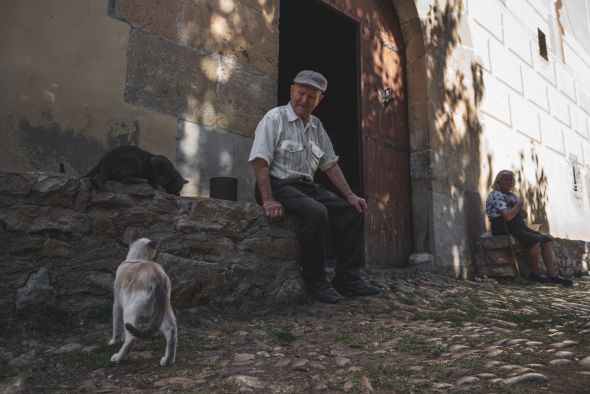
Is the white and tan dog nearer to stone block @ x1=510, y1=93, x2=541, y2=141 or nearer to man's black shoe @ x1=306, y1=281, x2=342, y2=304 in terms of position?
man's black shoe @ x1=306, y1=281, x2=342, y2=304

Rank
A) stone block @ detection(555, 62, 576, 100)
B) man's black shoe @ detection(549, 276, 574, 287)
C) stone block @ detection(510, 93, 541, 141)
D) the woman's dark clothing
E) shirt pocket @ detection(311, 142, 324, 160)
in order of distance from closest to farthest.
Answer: shirt pocket @ detection(311, 142, 324, 160)
man's black shoe @ detection(549, 276, 574, 287)
the woman's dark clothing
stone block @ detection(510, 93, 541, 141)
stone block @ detection(555, 62, 576, 100)

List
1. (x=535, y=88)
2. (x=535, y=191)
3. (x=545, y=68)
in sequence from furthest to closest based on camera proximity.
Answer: (x=545, y=68) → (x=535, y=88) → (x=535, y=191)

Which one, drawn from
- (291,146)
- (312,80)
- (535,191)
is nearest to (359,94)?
(312,80)

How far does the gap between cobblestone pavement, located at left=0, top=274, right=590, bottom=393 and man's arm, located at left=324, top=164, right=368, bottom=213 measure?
0.80 metres

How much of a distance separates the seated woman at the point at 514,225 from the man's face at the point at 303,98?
11.8 ft

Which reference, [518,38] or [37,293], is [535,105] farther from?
[37,293]

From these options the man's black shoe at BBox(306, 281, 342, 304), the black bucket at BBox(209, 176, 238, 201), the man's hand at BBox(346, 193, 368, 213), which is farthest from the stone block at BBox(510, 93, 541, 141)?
the black bucket at BBox(209, 176, 238, 201)

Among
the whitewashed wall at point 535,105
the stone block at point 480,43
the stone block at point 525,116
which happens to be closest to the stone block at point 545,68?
the whitewashed wall at point 535,105

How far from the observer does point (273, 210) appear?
3350 millimetres

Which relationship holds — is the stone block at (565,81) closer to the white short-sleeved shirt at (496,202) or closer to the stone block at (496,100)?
the stone block at (496,100)

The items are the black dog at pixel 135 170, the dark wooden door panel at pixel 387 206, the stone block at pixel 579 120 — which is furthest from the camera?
the stone block at pixel 579 120

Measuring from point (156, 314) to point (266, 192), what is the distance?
1.59m

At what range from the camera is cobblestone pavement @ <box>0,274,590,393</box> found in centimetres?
179

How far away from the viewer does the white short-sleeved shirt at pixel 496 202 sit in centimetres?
612
